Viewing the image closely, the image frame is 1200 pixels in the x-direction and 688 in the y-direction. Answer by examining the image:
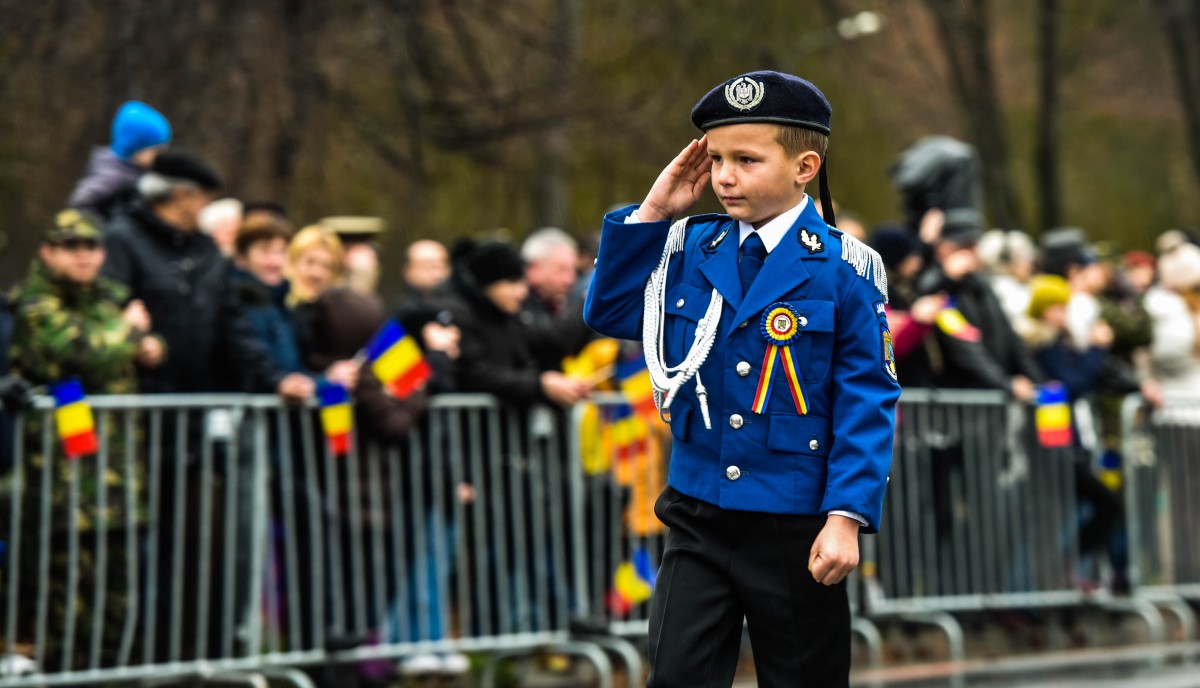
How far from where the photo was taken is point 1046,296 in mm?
10305

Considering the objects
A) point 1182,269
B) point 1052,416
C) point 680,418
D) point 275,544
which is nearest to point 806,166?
point 680,418

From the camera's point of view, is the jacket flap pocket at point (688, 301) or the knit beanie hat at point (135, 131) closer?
the jacket flap pocket at point (688, 301)

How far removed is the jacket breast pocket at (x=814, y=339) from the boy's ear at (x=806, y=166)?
30 cm

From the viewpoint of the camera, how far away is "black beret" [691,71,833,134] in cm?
421

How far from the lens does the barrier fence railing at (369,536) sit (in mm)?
6922

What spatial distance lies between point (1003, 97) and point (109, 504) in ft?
69.2

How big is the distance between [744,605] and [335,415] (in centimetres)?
350

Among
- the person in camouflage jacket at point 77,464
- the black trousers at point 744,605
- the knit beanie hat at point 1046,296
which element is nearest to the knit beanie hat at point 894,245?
the knit beanie hat at point 1046,296

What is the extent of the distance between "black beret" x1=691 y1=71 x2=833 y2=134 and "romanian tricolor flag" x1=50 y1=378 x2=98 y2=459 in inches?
134

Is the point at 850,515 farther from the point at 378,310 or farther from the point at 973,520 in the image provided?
the point at 973,520

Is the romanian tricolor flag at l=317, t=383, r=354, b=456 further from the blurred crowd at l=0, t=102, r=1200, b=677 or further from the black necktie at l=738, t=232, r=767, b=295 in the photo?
the black necktie at l=738, t=232, r=767, b=295

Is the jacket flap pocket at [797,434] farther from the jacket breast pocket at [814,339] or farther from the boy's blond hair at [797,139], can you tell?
the boy's blond hair at [797,139]

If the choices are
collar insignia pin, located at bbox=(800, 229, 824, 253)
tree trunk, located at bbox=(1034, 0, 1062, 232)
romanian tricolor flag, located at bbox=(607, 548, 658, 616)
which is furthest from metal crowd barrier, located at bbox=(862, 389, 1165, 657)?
tree trunk, located at bbox=(1034, 0, 1062, 232)

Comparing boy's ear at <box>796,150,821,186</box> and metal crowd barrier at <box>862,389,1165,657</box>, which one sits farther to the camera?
metal crowd barrier at <box>862,389,1165,657</box>
